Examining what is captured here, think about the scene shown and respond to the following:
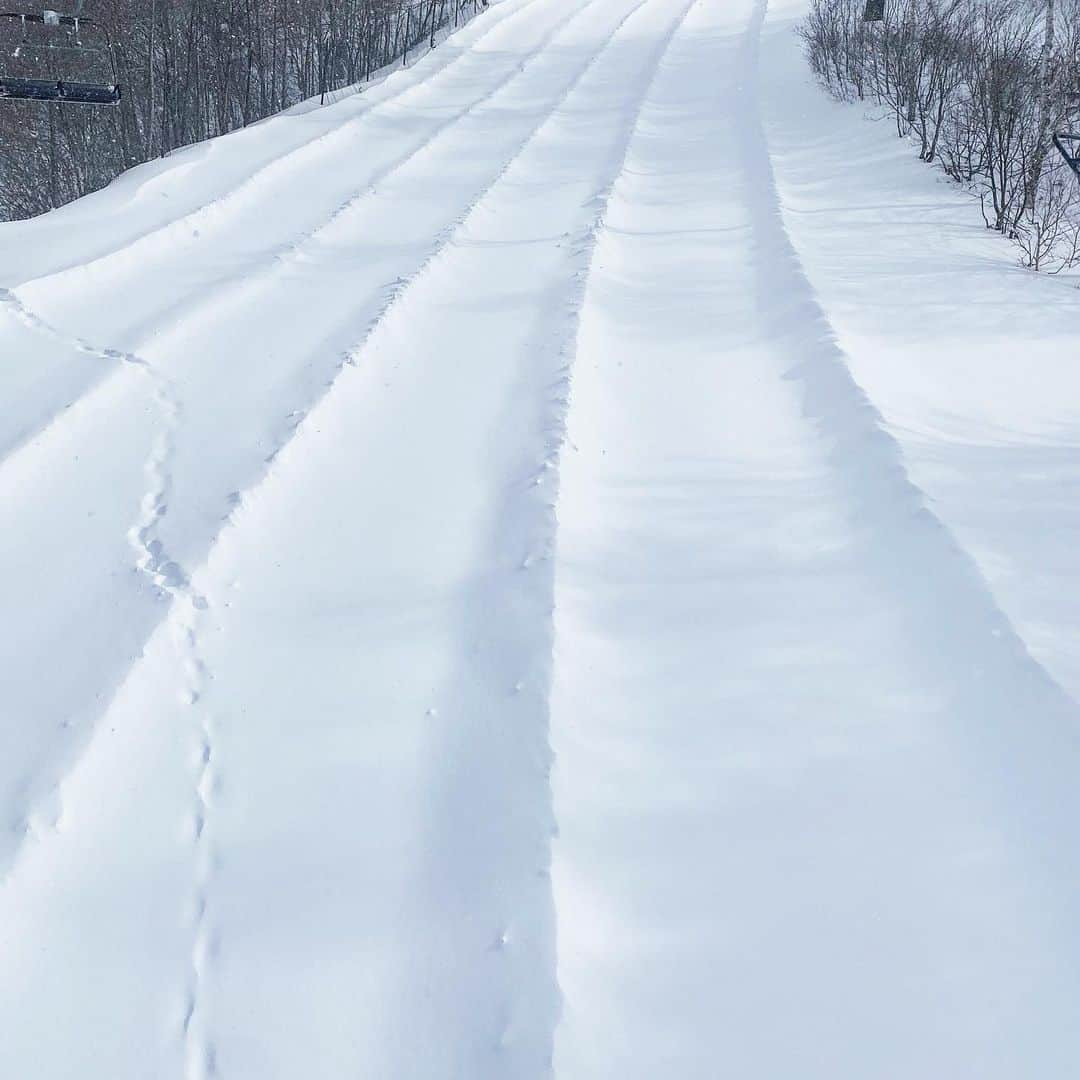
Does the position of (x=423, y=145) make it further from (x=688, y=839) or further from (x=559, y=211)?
(x=688, y=839)

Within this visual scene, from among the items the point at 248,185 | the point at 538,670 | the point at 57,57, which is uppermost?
the point at 57,57

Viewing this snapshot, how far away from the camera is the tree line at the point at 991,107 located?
7.75 meters

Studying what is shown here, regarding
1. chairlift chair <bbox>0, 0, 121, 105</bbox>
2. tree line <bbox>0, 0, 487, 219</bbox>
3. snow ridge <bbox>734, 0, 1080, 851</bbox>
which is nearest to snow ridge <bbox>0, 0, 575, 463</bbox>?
snow ridge <bbox>734, 0, 1080, 851</bbox>

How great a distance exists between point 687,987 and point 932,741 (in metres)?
1.10

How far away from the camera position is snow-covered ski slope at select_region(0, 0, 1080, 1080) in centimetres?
240

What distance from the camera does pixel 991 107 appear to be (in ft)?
27.9

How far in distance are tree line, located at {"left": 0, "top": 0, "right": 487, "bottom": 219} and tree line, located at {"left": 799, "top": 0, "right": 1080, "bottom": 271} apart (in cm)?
814

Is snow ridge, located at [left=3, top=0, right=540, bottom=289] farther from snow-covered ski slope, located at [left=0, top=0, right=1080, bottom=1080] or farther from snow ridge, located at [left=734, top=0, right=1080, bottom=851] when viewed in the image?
snow ridge, located at [left=734, top=0, right=1080, bottom=851]

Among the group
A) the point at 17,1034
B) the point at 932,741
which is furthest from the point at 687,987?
the point at 17,1034

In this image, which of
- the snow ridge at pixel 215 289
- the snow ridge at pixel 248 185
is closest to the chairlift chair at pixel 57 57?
the snow ridge at pixel 248 185

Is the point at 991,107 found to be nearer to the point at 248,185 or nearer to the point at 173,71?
the point at 248,185

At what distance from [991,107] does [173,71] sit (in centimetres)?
1366

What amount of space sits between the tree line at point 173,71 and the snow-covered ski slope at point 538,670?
12.1m

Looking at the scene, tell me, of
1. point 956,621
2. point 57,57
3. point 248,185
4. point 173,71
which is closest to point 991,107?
point 248,185
